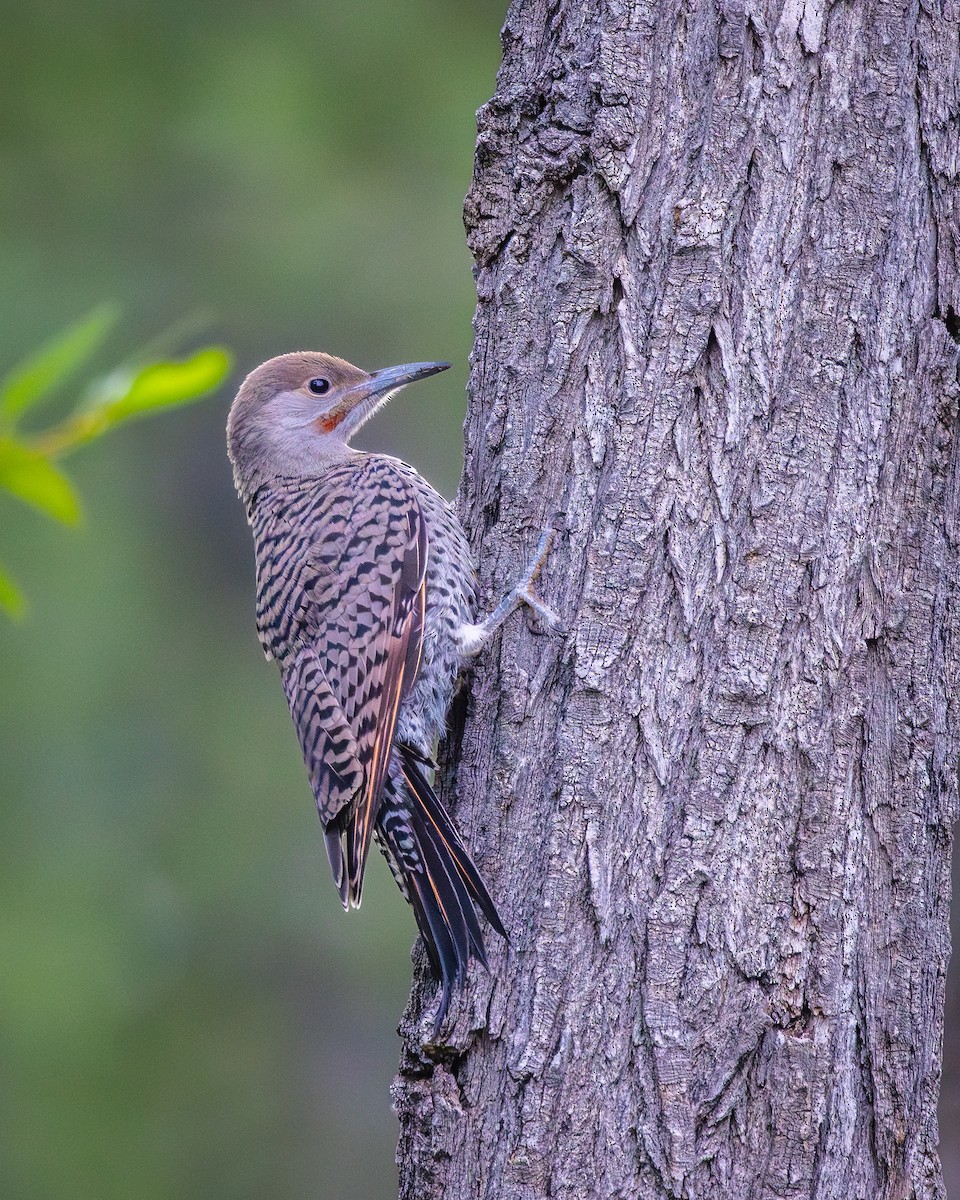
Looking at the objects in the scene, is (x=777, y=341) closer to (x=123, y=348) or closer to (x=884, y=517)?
(x=884, y=517)

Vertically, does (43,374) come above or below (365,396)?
below

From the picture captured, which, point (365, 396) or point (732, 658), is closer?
point (732, 658)

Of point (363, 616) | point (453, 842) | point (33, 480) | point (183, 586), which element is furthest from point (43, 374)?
point (183, 586)

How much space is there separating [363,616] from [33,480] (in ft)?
7.29

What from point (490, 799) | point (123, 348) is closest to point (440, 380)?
point (123, 348)

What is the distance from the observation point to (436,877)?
2.51 m

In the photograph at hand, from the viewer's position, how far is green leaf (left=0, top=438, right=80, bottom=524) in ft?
2.99

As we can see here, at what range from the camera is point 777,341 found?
2.33 metres

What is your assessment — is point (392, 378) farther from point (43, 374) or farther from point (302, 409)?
point (43, 374)

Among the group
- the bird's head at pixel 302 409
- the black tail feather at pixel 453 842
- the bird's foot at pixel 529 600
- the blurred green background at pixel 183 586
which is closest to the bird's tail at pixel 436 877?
the black tail feather at pixel 453 842

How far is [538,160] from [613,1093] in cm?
174

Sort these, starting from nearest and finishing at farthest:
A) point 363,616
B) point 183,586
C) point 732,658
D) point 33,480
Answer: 1. point 33,480
2. point 732,658
3. point 363,616
4. point 183,586

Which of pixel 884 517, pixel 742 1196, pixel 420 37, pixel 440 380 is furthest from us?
pixel 440 380

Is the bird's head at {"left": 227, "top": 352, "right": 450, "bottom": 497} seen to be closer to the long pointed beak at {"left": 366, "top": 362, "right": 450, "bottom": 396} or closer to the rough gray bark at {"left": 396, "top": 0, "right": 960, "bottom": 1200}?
the long pointed beak at {"left": 366, "top": 362, "right": 450, "bottom": 396}
